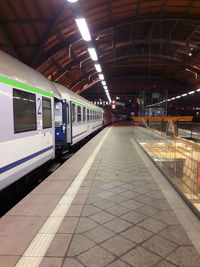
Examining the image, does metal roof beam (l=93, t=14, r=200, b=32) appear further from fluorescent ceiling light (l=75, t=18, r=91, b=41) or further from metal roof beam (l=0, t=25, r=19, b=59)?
fluorescent ceiling light (l=75, t=18, r=91, b=41)

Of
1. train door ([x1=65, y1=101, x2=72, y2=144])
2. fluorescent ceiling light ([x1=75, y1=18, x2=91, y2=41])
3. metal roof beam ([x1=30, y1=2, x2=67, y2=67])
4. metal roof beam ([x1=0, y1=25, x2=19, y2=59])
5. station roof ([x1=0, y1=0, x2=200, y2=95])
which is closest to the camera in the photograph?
fluorescent ceiling light ([x1=75, y1=18, x2=91, y2=41])

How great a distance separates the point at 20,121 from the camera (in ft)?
16.0

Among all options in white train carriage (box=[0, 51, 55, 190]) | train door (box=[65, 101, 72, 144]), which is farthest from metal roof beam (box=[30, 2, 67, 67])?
white train carriage (box=[0, 51, 55, 190])

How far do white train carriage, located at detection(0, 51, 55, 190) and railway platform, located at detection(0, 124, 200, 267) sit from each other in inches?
28.2

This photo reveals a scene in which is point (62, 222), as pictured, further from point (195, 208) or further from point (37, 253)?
point (195, 208)

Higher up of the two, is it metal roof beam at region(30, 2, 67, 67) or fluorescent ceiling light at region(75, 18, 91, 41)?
metal roof beam at region(30, 2, 67, 67)

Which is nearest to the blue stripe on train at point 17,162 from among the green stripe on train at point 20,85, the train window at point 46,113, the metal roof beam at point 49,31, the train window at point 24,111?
the train window at point 24,111

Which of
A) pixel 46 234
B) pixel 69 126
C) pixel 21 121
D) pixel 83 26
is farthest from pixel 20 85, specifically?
pixel 69 126

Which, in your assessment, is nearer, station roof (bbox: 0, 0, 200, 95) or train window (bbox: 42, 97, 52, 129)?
train window (bbox: 42, 97, 52, 129)

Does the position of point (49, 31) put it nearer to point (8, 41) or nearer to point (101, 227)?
point (8, 41)

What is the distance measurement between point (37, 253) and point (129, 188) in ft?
9.14

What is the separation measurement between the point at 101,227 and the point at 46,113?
4397mm

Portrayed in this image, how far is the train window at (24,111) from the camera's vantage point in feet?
15.4

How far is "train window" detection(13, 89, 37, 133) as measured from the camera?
15.4ft
